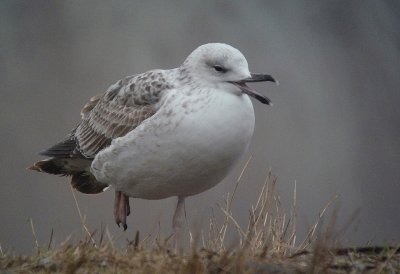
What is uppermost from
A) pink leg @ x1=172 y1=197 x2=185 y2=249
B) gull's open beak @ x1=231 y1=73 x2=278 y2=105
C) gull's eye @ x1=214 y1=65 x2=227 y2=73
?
gull's eye @ x1=214 y1=65 x2=227 y2=73

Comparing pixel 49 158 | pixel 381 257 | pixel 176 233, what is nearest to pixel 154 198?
pixel 176 233

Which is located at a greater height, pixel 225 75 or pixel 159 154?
pixel 225 75

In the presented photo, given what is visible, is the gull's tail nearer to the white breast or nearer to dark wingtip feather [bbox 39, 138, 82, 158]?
dark wingtip feather [bbox 39, 138, 82, 158]

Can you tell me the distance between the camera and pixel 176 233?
862cm

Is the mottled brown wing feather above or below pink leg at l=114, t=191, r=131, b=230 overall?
above

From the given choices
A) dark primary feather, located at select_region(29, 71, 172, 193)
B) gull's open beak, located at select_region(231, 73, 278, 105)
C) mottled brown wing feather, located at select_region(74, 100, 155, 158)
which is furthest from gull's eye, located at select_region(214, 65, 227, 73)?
mottled brown wing feather, located at select_region(74, 100, 155, 158)

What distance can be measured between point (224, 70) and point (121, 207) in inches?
95.2

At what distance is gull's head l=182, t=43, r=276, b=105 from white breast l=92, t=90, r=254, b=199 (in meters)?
0.14

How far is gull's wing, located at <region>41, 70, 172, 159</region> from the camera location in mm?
8133

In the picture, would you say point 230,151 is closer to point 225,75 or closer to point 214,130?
point 214,130

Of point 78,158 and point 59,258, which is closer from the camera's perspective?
point 59,258

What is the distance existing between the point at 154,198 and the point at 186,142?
1.45m

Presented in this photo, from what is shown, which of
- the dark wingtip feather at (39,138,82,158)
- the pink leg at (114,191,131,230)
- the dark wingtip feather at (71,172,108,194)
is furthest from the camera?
the dark wingtip feather at (71,172,108,194)

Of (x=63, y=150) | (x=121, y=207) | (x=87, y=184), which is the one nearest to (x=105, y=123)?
(x=121, y=207)
